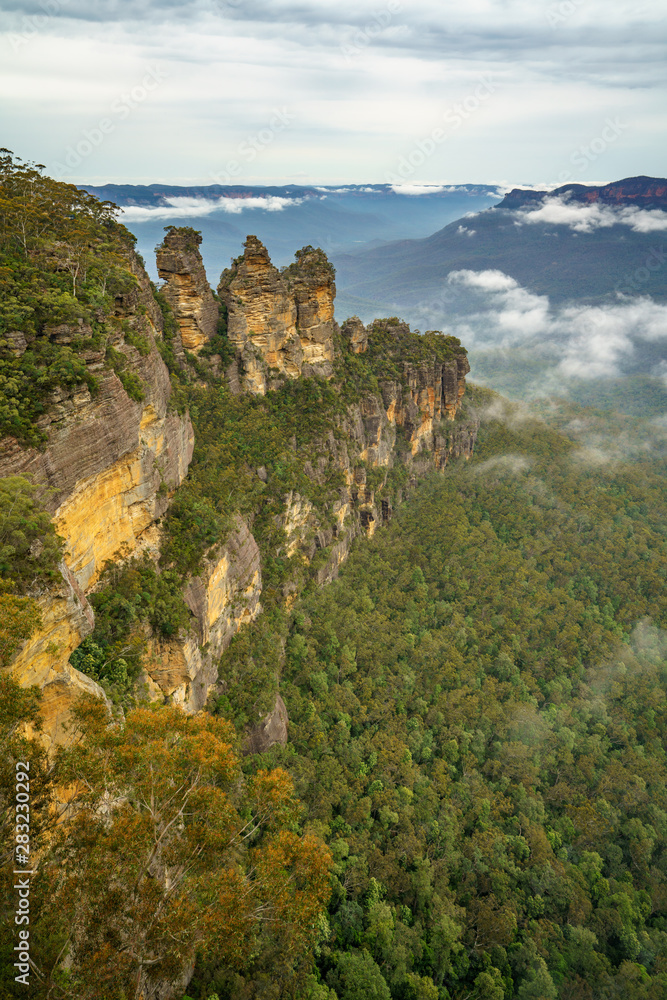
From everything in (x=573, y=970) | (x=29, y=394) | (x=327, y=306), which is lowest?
(x=573, y=970)

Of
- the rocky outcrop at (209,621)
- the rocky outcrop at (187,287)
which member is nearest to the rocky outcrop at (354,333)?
the rocky outcrop at (187,287)

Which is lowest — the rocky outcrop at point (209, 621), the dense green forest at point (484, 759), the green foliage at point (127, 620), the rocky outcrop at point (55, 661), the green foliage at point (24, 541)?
the dense green forest at point (484, 759)

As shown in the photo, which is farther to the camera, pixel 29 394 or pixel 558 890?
pixel 558 890

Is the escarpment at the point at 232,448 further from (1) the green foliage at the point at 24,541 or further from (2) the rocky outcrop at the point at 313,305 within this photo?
(1) the green foliage at the point at 24,541

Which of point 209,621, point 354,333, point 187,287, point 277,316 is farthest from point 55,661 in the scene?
point 354,333

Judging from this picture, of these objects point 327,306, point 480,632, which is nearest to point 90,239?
point 327,306

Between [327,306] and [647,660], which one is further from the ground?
[327,306]

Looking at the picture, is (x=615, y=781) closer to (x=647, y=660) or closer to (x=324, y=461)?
(x=647, y=660)

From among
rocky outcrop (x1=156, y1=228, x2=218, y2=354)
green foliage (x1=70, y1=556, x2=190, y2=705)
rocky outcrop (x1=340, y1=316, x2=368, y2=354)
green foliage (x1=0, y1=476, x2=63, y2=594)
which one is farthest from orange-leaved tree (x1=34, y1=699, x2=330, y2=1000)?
rocky outcrop (x1=340, y1=316, x2=368, y2=354)
